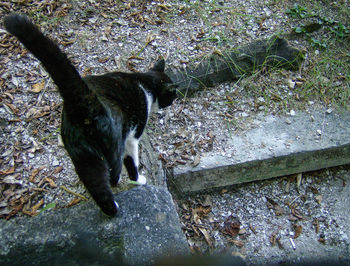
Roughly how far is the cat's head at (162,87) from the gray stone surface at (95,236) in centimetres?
106

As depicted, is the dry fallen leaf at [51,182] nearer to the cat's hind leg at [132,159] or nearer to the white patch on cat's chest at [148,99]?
the cat's hind leg at [132,159]

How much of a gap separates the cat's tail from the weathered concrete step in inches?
44.1

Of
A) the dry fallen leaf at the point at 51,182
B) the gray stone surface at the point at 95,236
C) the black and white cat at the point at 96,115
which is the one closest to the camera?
the black and white cat at the point at 96,115

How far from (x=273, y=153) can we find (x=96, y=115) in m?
1.48

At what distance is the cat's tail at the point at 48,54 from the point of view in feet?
4.31

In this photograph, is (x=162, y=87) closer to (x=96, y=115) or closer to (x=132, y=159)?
(x=132, y=159)

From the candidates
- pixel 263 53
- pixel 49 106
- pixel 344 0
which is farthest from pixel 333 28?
pixel 49 106

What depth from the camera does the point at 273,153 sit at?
2.45 meters

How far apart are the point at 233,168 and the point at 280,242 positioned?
2.19 feet

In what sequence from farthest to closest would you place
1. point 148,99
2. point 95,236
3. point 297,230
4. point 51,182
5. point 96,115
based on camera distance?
point 148,99 < point 297,230 < point 51,182 < point 96,115 < point 95,236

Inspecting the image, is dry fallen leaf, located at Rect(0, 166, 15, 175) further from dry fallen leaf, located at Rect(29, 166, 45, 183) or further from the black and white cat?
the black and white cat

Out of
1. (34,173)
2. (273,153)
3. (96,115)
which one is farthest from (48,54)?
(273,153)

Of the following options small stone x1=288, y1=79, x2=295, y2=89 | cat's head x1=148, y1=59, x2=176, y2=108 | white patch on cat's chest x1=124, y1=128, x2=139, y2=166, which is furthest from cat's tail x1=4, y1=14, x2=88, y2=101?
small stone x1=288, y1=79, x2=295, y2=89

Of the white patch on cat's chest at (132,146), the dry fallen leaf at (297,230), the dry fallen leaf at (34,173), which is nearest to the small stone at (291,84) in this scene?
the dry fallen leaf at (297,230)
